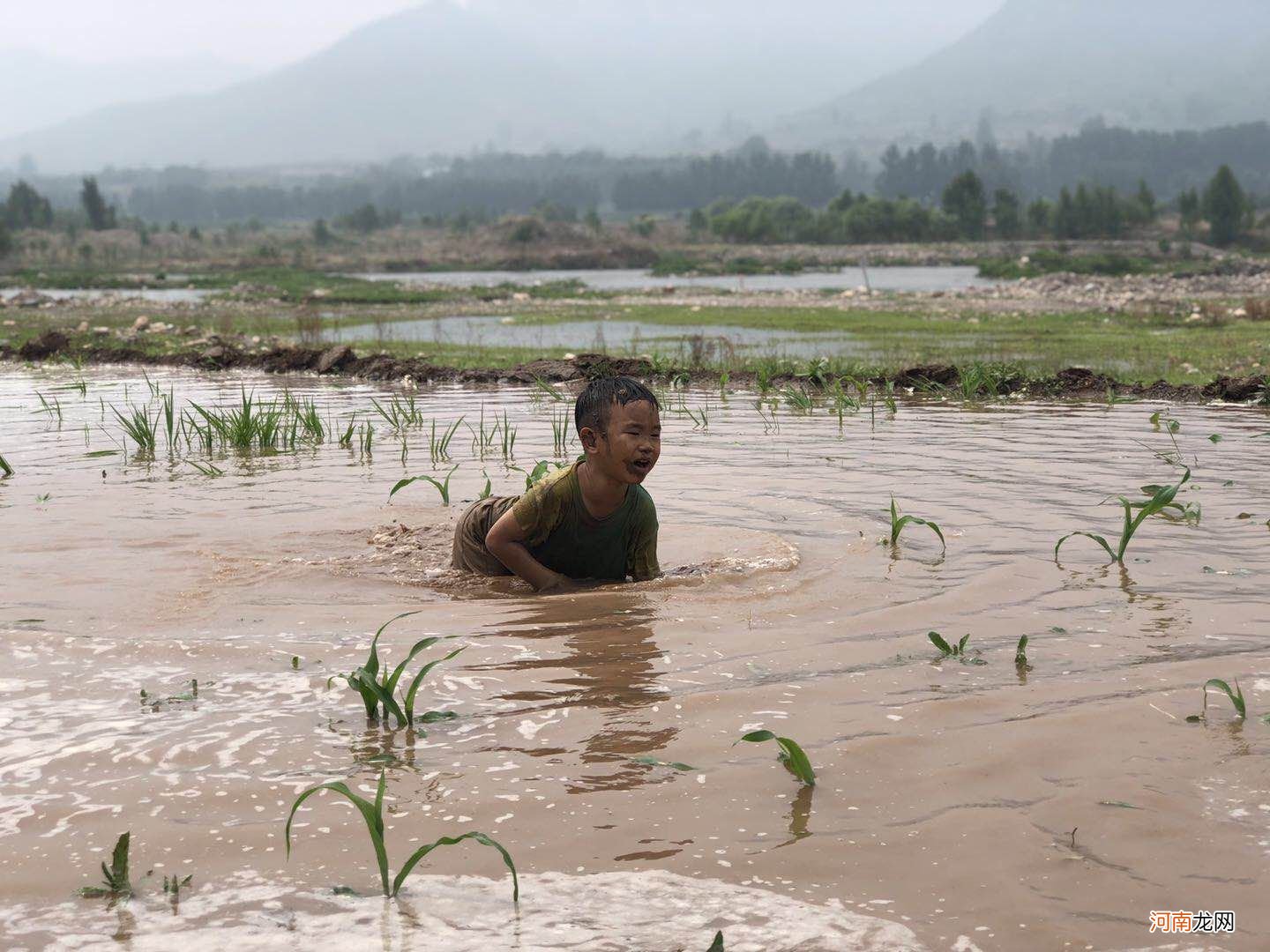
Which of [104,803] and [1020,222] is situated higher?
[1020,222]

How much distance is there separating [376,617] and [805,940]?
2.87 metres

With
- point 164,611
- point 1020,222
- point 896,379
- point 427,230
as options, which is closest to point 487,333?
point 896,379

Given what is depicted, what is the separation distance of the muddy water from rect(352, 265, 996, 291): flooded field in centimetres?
4566

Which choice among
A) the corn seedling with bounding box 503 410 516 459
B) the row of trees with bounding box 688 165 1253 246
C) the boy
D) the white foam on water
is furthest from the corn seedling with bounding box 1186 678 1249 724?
the row of trees with bounding box 688 165 1253 246

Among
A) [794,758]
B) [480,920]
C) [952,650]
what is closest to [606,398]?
[952,650]

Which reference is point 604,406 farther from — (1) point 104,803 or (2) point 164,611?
(1) point 104,803

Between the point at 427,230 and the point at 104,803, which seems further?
the point at 427,230

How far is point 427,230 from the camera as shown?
429 ft

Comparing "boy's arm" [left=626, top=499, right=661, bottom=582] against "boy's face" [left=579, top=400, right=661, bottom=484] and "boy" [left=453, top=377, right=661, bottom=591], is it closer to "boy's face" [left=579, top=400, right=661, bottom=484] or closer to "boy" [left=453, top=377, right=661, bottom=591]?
"boy" [left=453, top=377, right=661, bottom=591]

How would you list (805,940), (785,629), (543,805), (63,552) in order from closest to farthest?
(805,940) < (543,805) < (785,629) < (63,552)

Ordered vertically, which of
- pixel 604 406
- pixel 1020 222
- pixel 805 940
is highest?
pixel 1020 222

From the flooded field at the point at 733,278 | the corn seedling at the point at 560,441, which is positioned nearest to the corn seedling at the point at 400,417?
the corn seedling at the point at 560,441

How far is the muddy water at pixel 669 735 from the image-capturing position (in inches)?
102

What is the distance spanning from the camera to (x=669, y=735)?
351cm
